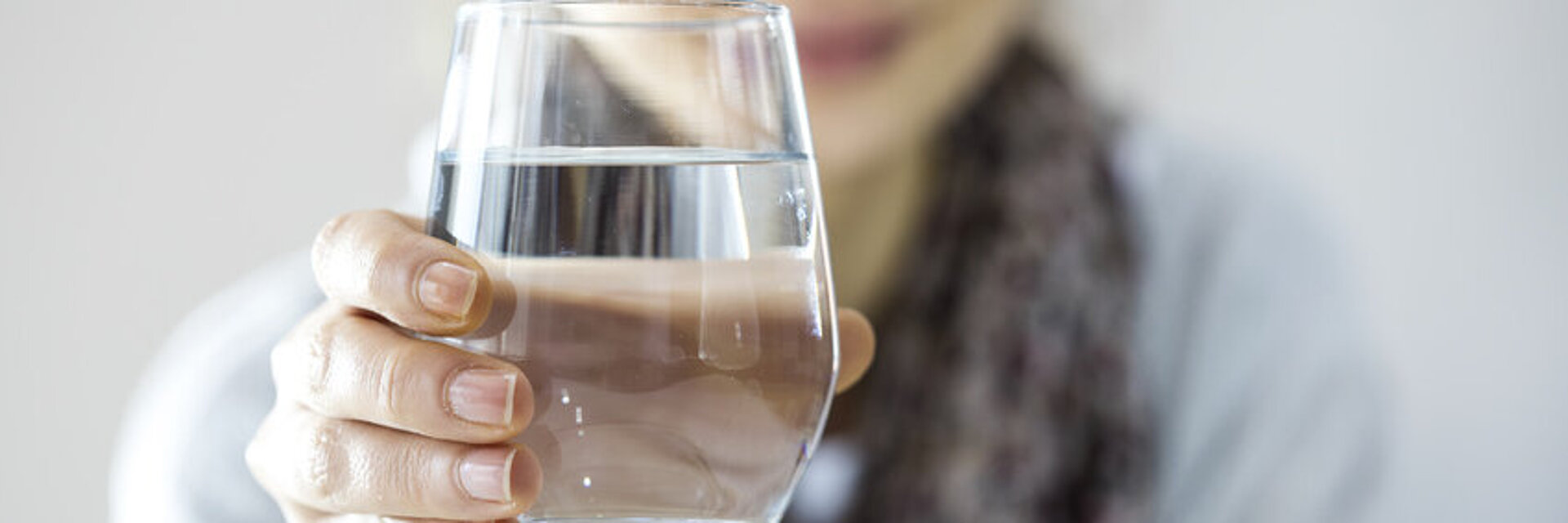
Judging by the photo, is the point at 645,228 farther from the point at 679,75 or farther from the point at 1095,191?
the point at 1095,191

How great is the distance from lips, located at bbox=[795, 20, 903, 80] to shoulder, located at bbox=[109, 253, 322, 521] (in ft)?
1.59

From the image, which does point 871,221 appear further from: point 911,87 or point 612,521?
point 612,521

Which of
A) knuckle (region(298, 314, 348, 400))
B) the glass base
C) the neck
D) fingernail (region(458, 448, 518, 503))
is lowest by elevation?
the glass base

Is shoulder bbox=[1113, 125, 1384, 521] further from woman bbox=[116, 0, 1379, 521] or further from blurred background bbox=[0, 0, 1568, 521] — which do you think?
blurred background bbox=[0, 0, 1568, 521]

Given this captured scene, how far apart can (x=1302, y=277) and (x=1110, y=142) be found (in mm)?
269

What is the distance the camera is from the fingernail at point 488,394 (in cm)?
42

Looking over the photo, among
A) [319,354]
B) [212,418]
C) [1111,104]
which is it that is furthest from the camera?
[1111,104]

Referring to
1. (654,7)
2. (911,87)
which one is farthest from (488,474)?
(911,87)

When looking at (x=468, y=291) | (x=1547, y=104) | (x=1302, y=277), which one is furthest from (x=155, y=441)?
(x=1547, y=104)

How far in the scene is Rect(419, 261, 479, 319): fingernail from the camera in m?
0.41

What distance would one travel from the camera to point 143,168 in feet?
6.20

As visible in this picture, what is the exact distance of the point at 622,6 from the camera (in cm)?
41

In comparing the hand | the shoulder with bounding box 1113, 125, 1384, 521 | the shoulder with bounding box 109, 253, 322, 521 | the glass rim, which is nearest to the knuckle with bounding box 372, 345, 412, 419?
the hand

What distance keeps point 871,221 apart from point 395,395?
44.6 inches
